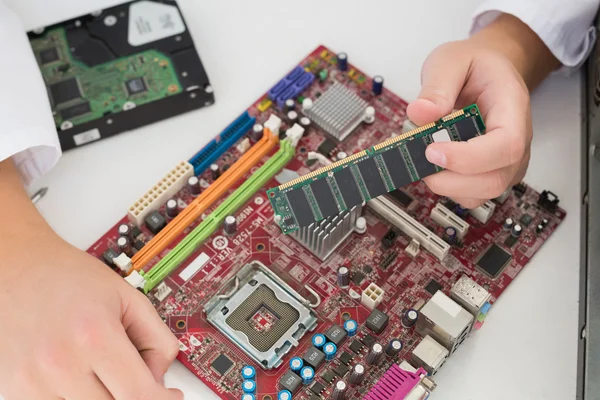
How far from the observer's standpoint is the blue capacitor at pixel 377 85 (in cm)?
494

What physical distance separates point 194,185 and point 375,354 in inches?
Result: 53.9

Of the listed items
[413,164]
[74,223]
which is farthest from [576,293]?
[74,223]

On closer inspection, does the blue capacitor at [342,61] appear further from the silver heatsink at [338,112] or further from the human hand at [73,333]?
the human hand at [73,333]

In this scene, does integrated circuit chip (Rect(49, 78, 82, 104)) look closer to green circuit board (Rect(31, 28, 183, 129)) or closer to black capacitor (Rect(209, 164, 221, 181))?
green circuit board (Rect(31, 28, 183, 129))

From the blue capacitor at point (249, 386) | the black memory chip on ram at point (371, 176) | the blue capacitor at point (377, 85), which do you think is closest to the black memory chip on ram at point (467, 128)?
the black memory chip on ram at point (371, 176)

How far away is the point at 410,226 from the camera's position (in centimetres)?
447

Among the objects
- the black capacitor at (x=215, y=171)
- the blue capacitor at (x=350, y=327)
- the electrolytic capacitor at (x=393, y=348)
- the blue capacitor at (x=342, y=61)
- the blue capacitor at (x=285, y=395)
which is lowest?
the blue capacitor at (x=285, y=395)

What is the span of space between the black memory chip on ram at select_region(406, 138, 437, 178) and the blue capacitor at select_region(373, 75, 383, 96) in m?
0.99

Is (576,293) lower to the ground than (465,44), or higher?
lower

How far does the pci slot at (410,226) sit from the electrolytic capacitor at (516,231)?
0.38 m

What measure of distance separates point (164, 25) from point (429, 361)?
2.59 meters

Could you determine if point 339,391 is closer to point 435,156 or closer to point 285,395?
point 285,395

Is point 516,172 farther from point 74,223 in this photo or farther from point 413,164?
point 74,223

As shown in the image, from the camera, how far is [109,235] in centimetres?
A: 452
